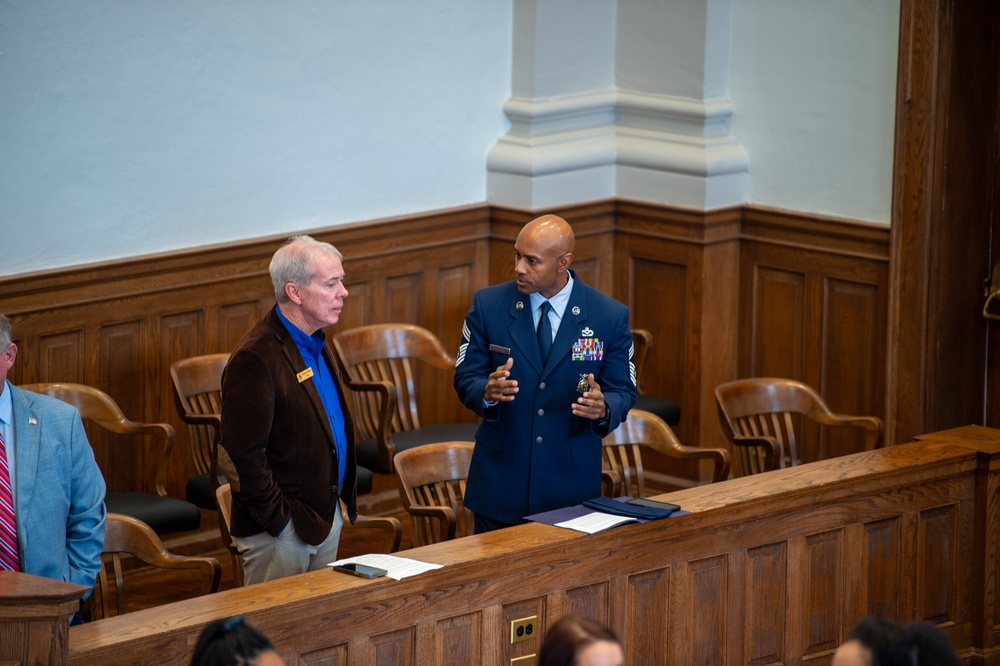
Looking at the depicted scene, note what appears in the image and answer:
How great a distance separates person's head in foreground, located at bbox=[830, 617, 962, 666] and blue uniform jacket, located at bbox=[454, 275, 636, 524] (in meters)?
1.83

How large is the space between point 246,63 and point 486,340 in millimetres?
2323

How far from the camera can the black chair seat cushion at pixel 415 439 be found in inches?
262

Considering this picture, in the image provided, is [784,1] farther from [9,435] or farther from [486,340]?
[9,435]

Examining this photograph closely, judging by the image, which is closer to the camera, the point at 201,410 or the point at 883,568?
the point at 883,568

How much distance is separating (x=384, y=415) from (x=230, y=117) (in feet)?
4.84

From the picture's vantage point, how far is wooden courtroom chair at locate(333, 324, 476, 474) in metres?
6.62

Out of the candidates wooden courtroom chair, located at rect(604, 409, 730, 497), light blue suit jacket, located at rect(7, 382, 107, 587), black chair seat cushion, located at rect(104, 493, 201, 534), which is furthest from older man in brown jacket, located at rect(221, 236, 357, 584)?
wooden courtroom chair, located at rect(604, 409, 730, 497)

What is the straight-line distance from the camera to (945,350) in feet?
22.8

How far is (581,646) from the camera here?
314cm

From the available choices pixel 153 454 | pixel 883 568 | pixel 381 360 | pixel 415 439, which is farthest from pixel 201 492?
pixel 883 568

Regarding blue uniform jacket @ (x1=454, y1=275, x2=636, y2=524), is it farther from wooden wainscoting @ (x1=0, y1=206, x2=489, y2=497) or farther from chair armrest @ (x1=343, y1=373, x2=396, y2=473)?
wooden wainscoting @ (x1=0, y1=206, x2=489, y2=497)

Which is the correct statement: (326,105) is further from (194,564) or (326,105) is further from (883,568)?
(883,568)

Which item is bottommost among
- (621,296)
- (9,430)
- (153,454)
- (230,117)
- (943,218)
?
(153,454)

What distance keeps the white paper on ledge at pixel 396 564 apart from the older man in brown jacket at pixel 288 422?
0.25 m
